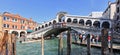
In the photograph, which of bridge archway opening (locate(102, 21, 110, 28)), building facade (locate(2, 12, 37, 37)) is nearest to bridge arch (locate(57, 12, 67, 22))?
bridge archway opening (locate(102, 21, 110, 28))

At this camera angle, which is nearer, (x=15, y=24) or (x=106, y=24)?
(x=106, y=24)

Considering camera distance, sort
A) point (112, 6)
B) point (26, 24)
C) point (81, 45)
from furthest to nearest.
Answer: point (26, 24) → point (112, 6) → point (81, 45)

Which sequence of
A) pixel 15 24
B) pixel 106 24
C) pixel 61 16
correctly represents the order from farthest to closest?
pixel 15 24
pixel 61 16
pixel 106 24

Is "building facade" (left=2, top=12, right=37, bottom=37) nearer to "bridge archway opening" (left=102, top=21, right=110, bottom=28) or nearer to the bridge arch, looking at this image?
the bridge arch

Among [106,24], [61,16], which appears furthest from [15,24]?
[106,24]

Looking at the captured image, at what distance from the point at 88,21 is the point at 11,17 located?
36.0 ft

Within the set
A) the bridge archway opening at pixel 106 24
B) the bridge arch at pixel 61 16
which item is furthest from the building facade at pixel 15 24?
the bridge archway opening at pixel 106 24

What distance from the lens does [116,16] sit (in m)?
27.7

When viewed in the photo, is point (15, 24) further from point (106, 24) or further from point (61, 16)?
point (106, 24)

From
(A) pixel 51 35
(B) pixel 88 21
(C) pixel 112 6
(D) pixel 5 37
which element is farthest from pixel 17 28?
(D) pixel 5 37

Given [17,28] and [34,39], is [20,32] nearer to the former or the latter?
[17,28]

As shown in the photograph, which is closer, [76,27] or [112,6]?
[76,27]

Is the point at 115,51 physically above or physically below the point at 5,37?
below

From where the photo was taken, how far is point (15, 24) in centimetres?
3575
